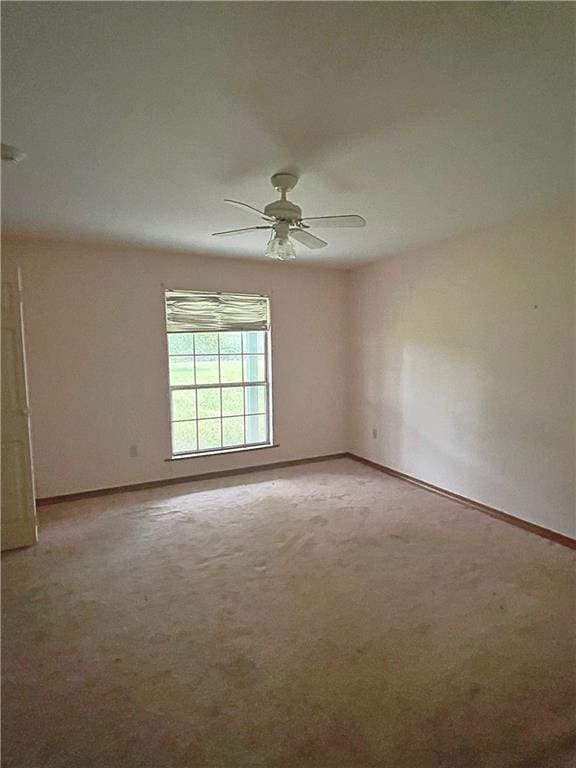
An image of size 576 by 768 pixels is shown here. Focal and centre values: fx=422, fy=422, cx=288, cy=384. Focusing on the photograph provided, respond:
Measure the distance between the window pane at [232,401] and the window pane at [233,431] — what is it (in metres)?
0.07

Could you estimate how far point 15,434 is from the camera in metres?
3.12

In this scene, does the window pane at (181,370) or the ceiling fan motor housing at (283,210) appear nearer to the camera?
the ceiling fan motor housing at (283,210)

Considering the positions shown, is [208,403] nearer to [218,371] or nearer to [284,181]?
[218,371]

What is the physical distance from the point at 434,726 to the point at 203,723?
0.90 metres

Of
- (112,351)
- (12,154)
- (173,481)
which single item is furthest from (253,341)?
(12,154)

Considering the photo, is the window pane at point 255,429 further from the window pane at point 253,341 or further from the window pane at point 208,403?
the window pane at point 253,341

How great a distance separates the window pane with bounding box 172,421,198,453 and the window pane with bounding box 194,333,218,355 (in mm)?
814

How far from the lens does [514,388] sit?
3439 millimetres

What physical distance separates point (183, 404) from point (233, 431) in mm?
689

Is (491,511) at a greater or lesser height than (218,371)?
lesser

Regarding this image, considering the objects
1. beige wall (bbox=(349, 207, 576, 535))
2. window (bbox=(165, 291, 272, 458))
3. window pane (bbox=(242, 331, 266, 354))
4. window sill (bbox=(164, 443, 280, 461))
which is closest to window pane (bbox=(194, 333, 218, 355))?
window (bbox=(165, 291, 272, 458))

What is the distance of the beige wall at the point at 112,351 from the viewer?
396cm

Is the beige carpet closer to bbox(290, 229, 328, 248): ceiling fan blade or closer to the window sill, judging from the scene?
the window sill

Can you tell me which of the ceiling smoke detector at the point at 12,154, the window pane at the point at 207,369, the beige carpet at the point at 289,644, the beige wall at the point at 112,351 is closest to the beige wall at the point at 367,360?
the beige wall at the point at 112,351
